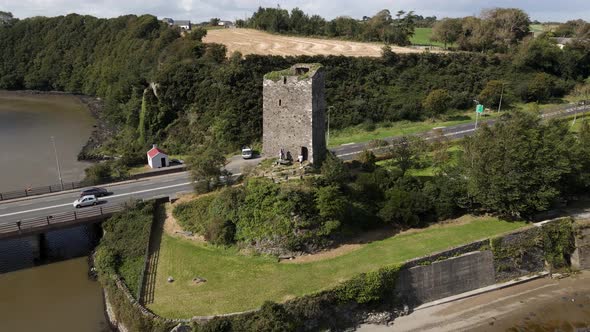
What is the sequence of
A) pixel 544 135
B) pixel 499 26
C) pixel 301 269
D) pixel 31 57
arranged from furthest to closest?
pixel 31 57 < pixel 499 26 < pixel 544 135 < pixel 301 269

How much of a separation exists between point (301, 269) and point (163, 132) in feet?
112

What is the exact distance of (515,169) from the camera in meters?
26.7

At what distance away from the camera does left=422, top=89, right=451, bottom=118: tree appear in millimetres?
52281

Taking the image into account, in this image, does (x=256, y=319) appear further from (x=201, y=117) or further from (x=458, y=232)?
(x=201, y=117)

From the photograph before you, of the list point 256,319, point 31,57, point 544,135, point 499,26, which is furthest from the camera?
point 31,57

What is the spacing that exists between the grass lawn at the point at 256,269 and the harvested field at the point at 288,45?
1640 inches

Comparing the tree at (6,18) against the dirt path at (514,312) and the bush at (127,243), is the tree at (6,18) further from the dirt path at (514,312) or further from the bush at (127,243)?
the dirt path at (514,312)

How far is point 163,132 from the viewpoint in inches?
2050

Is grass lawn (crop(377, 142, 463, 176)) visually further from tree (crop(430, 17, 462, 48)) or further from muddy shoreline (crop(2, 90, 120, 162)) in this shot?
tree (crop(430, 17, 462, 48))

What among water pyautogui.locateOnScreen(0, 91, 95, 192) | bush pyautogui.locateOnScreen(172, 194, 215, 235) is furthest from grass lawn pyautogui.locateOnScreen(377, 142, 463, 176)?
water pyautogui.locateOnScreen(0, 91, 95, 192)

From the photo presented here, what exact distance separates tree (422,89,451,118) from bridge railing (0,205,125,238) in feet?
123

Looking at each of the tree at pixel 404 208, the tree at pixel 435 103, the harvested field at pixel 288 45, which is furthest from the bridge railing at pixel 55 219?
the tree at pixel 435 103

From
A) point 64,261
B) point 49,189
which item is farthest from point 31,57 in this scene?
point 64,261

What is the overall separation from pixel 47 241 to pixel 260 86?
3067 centimetres
